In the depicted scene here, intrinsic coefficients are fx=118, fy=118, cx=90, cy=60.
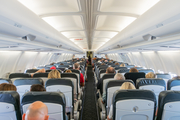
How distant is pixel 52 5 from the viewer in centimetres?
280

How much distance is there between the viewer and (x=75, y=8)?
273 cm

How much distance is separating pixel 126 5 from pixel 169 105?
7.33 ft

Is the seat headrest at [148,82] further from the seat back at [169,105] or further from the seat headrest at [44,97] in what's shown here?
the seat headrest at [44,97]

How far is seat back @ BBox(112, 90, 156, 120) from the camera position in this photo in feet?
6.22

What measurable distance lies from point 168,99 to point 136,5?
2.16 meters

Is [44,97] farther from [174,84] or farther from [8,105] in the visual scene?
[174,84]

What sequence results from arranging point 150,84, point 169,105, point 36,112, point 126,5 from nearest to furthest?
point 36,112 → point 169,105 → point 126,5 → point 150,84

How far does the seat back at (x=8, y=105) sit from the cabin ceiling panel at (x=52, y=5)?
6.64 feet

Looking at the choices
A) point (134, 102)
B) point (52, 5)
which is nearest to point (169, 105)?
point (134, 102)

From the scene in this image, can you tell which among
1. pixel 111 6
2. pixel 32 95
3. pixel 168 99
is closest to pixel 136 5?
pixel 111 6

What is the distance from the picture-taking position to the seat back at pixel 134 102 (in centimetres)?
189

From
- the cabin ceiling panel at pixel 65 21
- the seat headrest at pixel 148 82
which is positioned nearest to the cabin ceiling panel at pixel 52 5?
the cabin ceiling panel at pixel 65 21

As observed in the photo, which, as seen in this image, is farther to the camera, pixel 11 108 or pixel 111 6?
pixel 111 6

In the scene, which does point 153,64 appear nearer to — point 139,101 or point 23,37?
point 139,101
